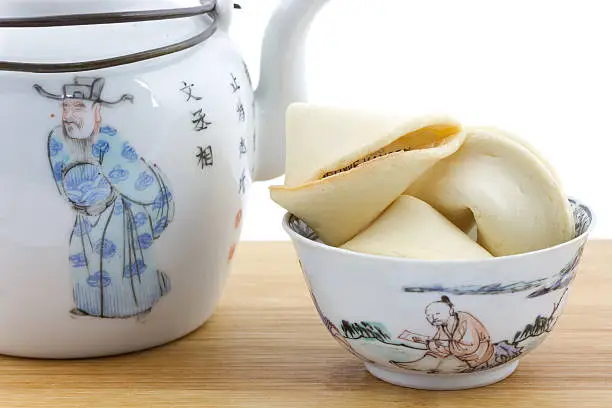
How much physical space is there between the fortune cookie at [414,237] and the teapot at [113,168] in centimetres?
12

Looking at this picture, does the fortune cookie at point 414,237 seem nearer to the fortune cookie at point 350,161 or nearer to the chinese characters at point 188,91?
the fortune cookie at point 350,161

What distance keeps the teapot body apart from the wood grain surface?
0.03m

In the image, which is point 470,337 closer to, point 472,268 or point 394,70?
point 472,268

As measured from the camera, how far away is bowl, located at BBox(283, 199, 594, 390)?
20.0 inches

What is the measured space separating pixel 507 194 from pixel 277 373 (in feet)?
0.57

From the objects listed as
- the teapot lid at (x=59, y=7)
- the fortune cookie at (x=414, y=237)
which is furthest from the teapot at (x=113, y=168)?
the fortune cookie at (x=414, y=237)

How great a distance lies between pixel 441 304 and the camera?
0.51 meters

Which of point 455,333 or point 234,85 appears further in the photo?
point 234,85

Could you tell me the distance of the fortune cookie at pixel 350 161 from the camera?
0.52 meters

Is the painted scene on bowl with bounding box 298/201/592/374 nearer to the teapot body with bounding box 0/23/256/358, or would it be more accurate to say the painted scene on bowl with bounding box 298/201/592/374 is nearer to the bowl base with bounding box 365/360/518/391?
the bowl base with bounding box 365/360/518/391

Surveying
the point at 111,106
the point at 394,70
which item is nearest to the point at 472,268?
the point at 111,106

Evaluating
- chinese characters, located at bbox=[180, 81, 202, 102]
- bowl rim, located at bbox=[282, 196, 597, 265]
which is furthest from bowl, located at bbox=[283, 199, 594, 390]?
chinese characters, located at bbox=[180, 81, 202, 102]

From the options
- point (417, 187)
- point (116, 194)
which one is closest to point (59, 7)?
point (116, 194)

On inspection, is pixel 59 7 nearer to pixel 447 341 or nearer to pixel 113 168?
pixel 113 168
